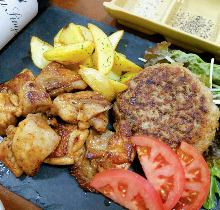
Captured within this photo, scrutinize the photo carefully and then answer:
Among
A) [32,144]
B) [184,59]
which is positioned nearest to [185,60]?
[184,59]

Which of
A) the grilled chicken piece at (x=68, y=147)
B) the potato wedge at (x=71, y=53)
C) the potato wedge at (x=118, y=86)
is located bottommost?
the grilled chicken piece at (x=68, y=147)

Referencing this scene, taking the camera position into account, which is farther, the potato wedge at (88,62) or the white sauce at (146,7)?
the white sauce at (146,7)

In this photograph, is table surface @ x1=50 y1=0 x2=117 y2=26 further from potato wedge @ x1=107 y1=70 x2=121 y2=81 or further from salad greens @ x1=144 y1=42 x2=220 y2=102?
potato wedge @ x1=107 y1=70 x2=121 y2=81

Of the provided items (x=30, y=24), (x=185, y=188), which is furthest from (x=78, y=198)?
(x=30, y=24)

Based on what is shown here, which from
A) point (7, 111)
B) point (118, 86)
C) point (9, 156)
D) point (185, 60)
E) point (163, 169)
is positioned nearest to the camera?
point (163, 169)

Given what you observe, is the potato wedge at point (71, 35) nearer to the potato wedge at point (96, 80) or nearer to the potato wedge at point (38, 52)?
the potato wedge at point (38, 52)

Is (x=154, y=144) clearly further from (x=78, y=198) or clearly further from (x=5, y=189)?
(x=5, y=189)

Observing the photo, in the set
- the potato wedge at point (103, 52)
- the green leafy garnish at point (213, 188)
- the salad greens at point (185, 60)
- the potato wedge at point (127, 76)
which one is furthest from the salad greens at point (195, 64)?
the potato wedge at point (103, 52)

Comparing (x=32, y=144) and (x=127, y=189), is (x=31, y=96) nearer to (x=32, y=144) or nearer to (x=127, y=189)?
(x=32, y=144)

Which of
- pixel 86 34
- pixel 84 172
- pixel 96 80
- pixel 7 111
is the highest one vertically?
pixel 86 34
